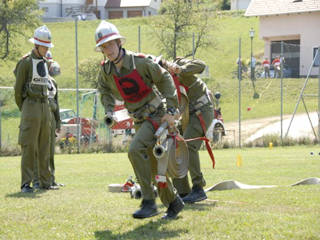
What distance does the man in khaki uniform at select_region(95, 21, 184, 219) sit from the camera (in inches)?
251

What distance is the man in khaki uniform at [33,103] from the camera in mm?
9008

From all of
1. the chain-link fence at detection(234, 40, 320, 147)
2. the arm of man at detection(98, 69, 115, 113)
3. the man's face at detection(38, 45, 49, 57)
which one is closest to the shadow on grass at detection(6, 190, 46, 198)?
the man's face at detection(38, 45, 49, 57)

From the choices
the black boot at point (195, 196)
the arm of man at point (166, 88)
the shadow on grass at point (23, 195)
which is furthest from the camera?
the shadow on grass at point (23, 195)

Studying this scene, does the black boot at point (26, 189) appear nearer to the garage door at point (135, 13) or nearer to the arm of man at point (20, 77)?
the arm of man at point (20, 77)

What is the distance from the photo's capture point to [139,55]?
6512 millimetres

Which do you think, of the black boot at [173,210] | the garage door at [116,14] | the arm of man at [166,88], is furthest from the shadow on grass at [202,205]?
the garage door at [116,14]

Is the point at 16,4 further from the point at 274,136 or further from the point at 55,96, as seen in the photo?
the point at 55,96

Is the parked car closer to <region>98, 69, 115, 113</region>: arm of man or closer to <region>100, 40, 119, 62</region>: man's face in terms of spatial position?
<region>98, 69, 115, 113</region>: arm of man

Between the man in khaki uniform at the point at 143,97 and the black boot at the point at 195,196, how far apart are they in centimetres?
121

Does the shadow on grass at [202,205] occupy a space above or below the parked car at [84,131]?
above

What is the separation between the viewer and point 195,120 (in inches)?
316

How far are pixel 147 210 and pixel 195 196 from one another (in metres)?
1.52

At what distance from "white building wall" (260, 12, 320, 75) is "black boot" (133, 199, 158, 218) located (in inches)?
1517

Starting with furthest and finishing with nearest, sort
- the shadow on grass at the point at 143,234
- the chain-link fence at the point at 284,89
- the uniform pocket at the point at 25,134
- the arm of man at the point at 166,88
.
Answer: the chain-link fence at the point at 284,89, the uniform pocket at the point at 25,134, the arm of man at the point at 166,88, the shadow on grass at the point at 143,234
